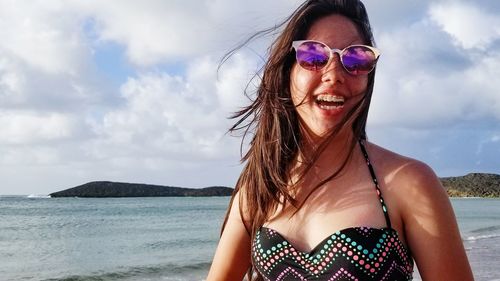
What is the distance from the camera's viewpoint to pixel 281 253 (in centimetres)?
215

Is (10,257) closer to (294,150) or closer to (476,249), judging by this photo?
(476,249)

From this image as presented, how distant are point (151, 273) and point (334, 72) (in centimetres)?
1416

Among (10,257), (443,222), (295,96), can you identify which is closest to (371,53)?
(295,96)

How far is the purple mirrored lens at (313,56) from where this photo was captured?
7.13 feet

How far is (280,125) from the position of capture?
7.76 ft

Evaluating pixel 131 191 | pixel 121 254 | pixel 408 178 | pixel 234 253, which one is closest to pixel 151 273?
pixel 121 254

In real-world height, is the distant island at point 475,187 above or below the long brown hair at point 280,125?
above

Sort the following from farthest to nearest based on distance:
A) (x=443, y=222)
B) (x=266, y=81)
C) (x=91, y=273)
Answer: (x=91, y=273), (x=266, y=81), (x=443, y=222)

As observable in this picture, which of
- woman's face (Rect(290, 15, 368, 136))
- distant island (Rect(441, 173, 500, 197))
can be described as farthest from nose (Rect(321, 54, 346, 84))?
distant island (Rect(441, 173, 500, 197))

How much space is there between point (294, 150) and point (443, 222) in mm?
659

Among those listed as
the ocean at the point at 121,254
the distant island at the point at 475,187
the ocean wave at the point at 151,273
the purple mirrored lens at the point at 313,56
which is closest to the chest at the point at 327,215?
the purple mirrored lens at the point at 313,56

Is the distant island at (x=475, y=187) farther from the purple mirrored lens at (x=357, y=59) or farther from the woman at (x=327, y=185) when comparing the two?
the purple mirrored lens at (x=357, y=59)

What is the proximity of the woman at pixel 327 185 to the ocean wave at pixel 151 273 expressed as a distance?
12.1 meters

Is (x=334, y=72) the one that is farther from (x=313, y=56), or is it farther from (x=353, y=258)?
(x=353, y=258)
